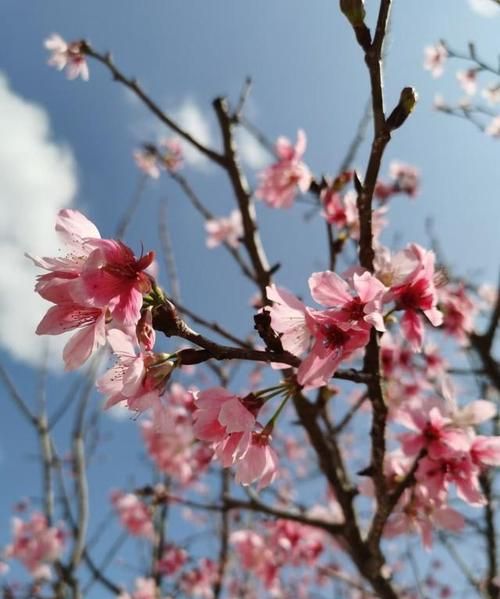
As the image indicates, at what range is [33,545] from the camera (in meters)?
5.45

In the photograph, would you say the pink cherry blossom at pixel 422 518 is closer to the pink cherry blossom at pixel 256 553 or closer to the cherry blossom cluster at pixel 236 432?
the cherry blossom cluster at pixel 236 432

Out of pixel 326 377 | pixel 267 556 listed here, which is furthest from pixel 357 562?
pixel 267 556

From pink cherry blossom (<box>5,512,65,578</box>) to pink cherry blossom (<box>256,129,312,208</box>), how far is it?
3.95 metres

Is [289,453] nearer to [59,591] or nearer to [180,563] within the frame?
[180,563]

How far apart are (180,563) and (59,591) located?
5.39 feet

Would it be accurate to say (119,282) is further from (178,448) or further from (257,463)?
(178,448)

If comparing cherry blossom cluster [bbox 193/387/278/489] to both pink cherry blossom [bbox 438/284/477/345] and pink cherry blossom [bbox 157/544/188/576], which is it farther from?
pink cherry blossom [bbox 157/544/188/576]

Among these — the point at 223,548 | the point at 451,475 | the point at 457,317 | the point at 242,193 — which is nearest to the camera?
the point at 451,475

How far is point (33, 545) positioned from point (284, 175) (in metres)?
5.00

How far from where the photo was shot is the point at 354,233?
2.02 metres

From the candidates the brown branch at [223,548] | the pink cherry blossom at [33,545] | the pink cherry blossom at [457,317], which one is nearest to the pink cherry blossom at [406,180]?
the pink cherry blossom at [457,317]

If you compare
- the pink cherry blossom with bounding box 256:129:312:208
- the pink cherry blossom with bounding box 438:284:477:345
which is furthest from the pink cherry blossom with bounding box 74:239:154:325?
the pink cherry blossom with bounding box 438:284:477:345

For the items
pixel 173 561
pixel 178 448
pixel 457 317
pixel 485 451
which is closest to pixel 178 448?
pixel 178 448

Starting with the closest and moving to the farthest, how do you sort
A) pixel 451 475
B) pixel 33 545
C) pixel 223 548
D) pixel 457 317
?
pixel 451 475 < pixel 457 317 < pixel 223 548 < pixel 33 545
